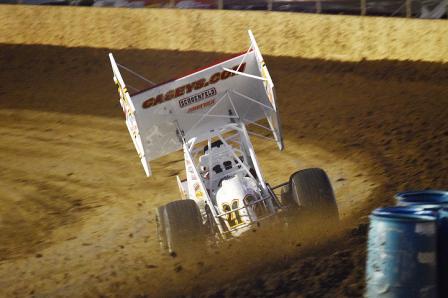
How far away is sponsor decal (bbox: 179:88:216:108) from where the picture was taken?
11.3m

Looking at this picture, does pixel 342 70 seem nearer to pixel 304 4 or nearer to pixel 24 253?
pixel 304 4

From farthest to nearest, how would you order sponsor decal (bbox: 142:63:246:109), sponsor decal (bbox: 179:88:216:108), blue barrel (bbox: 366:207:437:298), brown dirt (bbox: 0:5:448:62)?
brown dirt (bbox: 0:5:448:62) < sponsor decal (bbox: 179:88:216:108) < sponsor decal (bbox: 142:63:246:109) < blue barrel (bbox: 366:207:437:298)

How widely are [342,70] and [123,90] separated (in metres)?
9.97

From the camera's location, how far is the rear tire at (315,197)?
1020cm

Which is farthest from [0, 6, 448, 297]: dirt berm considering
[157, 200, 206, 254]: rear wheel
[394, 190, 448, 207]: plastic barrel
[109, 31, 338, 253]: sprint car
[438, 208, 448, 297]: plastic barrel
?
[438, 208, 448, 297]: plastic barrel

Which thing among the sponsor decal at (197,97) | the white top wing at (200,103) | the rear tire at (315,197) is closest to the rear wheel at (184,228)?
the rear tire at (315,197)

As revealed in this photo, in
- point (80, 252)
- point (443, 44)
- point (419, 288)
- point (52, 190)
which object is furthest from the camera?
point (443, 44)

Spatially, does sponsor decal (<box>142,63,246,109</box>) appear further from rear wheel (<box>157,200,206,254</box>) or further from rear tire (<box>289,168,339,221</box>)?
rear tire (<box>289,168,339,221</box>)

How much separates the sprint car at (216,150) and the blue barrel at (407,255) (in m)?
3.40

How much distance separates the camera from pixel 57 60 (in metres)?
23.3

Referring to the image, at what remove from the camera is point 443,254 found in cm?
701

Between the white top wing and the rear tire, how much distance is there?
1.26 metres

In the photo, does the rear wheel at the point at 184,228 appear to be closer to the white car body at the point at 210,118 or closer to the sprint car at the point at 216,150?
the sprint car at the point at 216,150

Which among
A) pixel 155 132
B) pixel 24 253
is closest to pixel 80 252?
pixel 24 253
